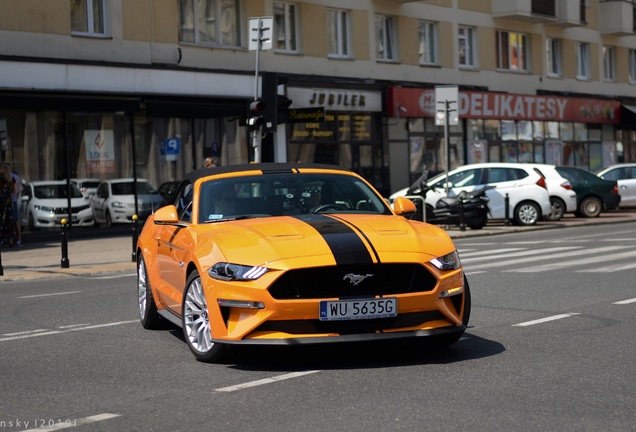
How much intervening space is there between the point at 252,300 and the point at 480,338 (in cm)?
238

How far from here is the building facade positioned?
90.0 feet

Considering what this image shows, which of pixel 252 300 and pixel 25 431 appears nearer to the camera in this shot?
pixel 25 431

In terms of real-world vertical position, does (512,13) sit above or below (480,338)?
above

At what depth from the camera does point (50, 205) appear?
27.5m

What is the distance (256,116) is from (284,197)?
13726 mm

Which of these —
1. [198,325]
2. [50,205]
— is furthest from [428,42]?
[198,325]

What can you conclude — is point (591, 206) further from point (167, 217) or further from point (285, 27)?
point (167, 217)

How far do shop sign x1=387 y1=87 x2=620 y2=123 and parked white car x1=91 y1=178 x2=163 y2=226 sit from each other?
10897 millimetres

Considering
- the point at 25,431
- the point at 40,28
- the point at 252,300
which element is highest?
the point at 40,28

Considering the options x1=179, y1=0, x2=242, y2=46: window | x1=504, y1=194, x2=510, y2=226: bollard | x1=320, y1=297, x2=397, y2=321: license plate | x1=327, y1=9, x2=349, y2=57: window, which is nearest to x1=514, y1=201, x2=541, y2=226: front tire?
x1=504, y1=194, x2=510, y2=226: bollard

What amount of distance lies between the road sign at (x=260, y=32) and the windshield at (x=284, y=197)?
13584 mm

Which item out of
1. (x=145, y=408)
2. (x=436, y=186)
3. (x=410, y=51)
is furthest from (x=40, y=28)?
(x=145, y=408)

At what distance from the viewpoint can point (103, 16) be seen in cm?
2939

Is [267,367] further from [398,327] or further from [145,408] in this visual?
[145,408]
